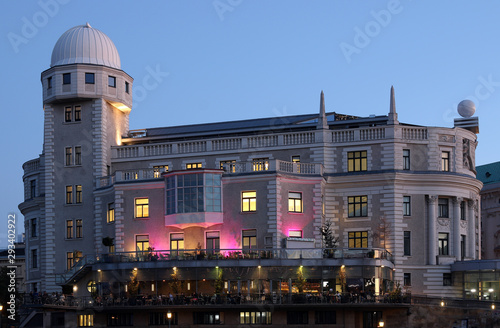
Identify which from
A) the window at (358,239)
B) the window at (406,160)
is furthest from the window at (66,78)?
the window at (406,160)

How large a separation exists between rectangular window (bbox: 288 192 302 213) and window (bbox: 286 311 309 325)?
10.4 m

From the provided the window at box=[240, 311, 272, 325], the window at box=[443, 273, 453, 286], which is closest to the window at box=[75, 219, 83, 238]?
the window at box=[240, 311, 272, 325]

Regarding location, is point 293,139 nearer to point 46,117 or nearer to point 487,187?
point 46,117

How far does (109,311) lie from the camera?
76562 millimetres

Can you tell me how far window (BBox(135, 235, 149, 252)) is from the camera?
8350cm

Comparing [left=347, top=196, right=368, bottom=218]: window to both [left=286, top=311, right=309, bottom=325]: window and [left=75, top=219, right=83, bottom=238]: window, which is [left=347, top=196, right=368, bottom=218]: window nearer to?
[left=286, top=311, right=309, bottom=325]: window

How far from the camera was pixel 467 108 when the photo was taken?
91.9 m

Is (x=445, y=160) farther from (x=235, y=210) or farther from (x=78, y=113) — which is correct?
(x=78, y=113)

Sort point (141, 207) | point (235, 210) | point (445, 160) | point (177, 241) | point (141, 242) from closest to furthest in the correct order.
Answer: point (235, 210), point (177, 241), point (141, 242), point (141, 207), point (445, 160)

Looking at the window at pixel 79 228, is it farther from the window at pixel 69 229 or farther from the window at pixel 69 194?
the window at pixel 69 194

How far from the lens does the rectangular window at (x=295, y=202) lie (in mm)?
81062

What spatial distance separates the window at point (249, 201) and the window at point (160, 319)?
1147 centimetres

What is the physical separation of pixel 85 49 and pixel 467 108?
37691mm

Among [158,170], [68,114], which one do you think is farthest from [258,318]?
[68,114]
